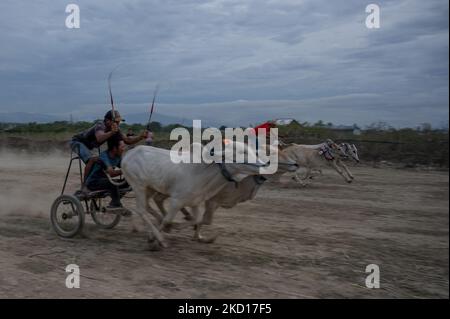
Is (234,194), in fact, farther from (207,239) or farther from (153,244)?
(153,244)

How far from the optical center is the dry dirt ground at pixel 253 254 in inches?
218

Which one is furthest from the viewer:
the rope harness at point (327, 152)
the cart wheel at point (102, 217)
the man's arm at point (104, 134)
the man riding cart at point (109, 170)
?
the rope harness at point (327, 152)

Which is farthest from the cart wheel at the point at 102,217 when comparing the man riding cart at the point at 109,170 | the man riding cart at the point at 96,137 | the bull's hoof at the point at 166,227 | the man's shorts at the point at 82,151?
the bull's hoof at the point at 166,227

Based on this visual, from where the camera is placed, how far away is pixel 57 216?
28.7 feet

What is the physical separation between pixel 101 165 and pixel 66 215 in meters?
1.04

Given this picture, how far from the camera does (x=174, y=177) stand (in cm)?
686

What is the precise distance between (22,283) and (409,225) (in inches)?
272

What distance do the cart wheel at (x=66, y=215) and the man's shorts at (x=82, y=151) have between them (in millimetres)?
750

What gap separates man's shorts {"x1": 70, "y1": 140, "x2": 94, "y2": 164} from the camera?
27.1 feet

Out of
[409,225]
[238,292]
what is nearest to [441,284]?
[238,292]

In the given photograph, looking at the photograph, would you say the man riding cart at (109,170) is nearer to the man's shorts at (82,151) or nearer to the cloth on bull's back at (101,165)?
the cloth on bull's back at (101,165)

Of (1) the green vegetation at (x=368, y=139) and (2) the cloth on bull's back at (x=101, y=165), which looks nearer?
(2) the cloth on bull's back at (x=101, y=165)

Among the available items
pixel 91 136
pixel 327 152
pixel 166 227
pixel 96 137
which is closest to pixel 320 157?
pixel 327 152

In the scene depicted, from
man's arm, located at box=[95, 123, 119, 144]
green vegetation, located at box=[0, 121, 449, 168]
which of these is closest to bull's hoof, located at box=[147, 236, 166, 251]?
man's arm, located at box=[95, 123, 119, 144]
